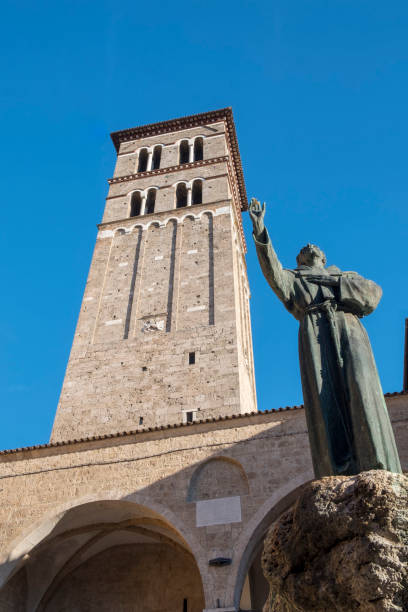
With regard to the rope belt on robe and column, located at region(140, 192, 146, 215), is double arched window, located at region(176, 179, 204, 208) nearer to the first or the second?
column, located at region(140, 192, 146, 215)

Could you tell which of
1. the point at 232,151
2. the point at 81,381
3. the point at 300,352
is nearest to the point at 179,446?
the point at 81,381

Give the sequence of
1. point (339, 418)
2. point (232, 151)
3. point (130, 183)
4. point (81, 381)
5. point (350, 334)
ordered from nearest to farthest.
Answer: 1. point (339, 418)
2. point (350, 334)
3. point (81, 381)
4. point (130, 183)
5. point (232, 151)

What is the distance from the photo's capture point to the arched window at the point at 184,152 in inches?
1024

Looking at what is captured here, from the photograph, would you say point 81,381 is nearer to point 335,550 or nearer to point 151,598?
point 151,598

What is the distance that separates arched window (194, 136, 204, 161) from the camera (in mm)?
25594

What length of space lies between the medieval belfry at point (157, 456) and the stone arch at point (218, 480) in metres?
0.03

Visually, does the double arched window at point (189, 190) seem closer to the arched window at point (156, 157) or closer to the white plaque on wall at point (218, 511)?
the arched window at point (156, 157)

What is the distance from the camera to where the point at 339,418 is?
3.39 metres

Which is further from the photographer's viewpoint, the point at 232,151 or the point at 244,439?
the point at 232,151

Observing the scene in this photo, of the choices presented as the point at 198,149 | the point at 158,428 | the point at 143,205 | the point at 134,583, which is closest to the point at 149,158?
the point at 198,149

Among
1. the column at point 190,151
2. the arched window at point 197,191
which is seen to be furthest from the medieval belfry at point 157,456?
the column at point 190,151

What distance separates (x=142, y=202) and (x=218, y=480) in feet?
50.2

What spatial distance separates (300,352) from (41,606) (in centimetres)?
1162

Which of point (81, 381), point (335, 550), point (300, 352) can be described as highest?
point (81, 381)
